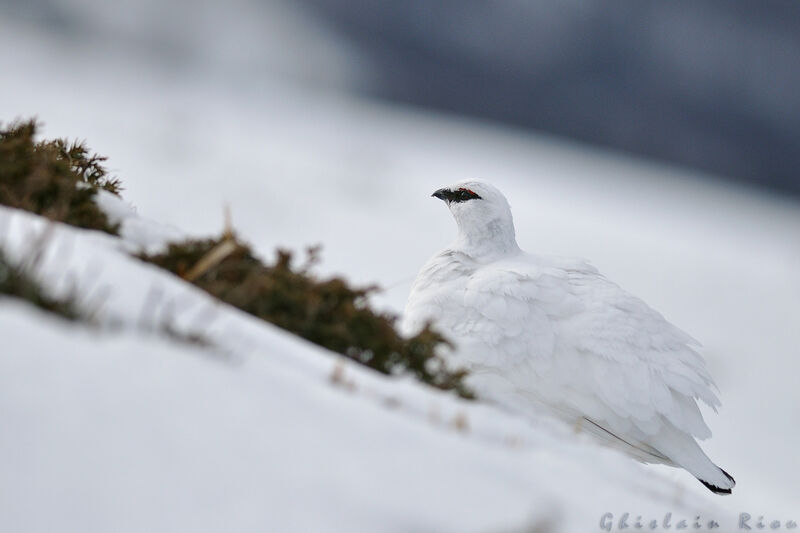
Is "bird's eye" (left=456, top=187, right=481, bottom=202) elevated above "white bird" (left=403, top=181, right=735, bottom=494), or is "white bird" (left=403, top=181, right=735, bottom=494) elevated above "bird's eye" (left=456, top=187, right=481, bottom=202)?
"bird's eye" (left=456, top=187, right=481, bottom=202)

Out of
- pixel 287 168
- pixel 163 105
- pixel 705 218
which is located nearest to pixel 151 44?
pixel 163 105

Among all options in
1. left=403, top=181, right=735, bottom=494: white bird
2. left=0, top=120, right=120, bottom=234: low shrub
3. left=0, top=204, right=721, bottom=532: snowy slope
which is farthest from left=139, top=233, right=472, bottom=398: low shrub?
left=403, top=181, right=735, bottom=494: white bird

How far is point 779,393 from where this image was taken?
17.9 meters

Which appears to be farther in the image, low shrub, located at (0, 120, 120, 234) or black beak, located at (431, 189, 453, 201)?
black beak, located at (431, 189, 453, 201)

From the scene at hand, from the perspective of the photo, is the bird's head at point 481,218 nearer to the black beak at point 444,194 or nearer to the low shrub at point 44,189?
the black beak at point 444,194

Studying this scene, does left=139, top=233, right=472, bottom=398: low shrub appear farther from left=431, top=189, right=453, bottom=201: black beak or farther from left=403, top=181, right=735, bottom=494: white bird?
left=431, top=189, right=453, bottom=201: black beak

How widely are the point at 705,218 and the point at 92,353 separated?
44791 mm

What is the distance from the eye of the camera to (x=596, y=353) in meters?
5.31

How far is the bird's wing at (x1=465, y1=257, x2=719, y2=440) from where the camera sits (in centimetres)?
518

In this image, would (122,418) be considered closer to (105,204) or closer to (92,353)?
(92,353)

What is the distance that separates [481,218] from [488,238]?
0.16 metres

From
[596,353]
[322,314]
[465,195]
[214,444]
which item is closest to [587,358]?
[596,353]

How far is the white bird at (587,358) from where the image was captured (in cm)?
519

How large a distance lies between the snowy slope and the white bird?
2.40 metres
